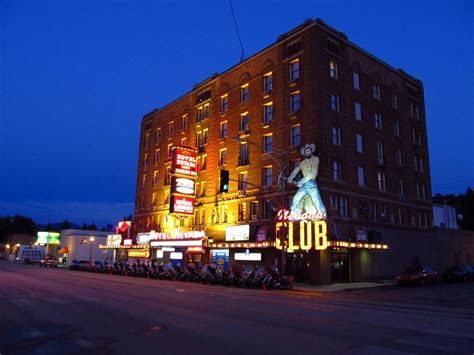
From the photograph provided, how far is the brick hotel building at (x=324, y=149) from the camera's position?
35812 millimetres

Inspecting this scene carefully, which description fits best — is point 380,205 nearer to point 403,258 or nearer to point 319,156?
point 403,258

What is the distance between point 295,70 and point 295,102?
3.16 metres

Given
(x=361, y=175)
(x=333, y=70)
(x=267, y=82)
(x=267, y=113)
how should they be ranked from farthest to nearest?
(x=267, y=82) < (x=267, y=113) < (x=361, y=175) < (x=333, y=70)

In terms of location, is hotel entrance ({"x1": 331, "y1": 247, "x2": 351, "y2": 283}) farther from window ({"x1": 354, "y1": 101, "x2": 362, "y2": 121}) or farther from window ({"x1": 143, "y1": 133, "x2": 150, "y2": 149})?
window ({"x1": 143, "y1": 133, "x2": 150, "y2": 149})

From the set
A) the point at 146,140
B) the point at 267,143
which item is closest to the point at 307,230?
the point at 267,143

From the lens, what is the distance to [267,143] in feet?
133

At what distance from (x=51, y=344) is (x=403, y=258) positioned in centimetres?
3800

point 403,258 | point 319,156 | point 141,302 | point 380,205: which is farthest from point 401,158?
point 141,302

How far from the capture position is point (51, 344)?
8.67 m

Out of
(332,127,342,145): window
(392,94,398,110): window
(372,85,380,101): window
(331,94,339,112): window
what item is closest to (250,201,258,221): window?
(332,127,342,145): window

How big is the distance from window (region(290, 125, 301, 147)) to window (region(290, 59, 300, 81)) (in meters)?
4.67

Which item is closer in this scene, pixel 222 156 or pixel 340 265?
pixel 340 265

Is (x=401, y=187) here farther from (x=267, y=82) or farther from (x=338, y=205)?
(x=267, y=82)

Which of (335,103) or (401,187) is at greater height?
(335,103)
